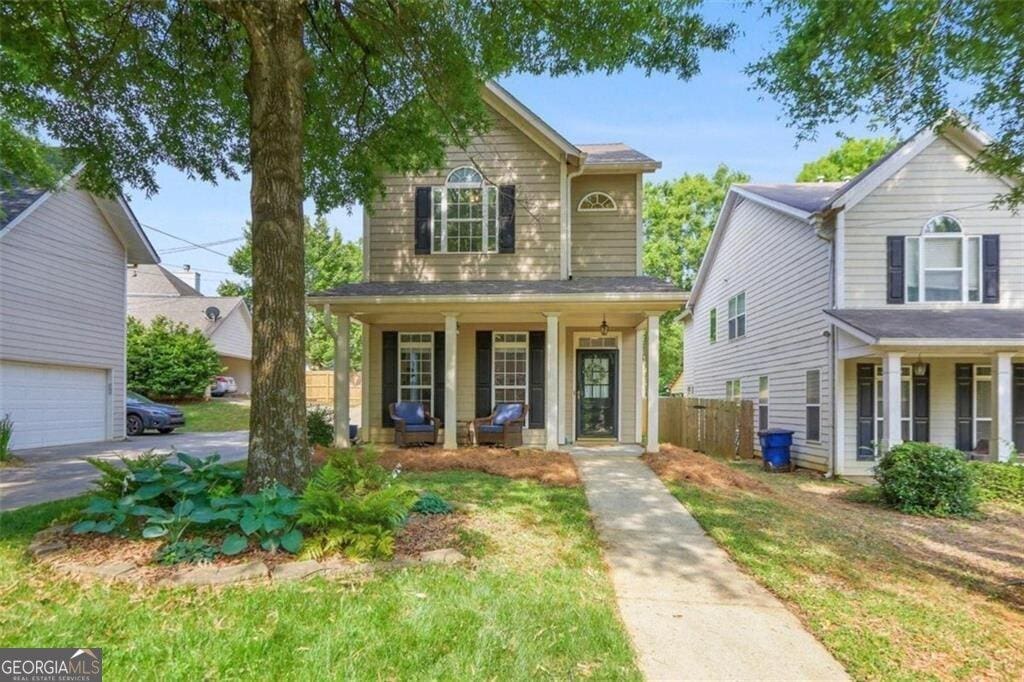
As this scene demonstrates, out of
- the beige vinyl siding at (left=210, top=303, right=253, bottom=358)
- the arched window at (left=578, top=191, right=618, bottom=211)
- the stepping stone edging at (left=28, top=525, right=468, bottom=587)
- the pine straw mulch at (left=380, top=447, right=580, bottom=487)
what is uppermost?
the arched window at (left=578, top=191, right=618, bottom=211)

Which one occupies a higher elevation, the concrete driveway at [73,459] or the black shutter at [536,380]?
the black shutter at [536,380]

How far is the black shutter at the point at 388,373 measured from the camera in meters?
11.4

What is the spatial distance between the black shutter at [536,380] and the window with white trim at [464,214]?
2100 millimetres

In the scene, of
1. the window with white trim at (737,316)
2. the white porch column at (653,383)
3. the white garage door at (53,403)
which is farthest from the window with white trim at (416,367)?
the window with white trim at (737,316)

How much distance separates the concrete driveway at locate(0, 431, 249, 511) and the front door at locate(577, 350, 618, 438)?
6790 mm

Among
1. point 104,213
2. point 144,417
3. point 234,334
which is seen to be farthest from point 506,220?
point 234,334

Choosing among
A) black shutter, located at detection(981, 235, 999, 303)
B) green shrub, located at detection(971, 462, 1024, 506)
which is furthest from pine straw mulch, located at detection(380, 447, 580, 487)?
black shutter, located at detection(981, 235, 999, 303)

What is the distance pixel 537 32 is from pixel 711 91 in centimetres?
292

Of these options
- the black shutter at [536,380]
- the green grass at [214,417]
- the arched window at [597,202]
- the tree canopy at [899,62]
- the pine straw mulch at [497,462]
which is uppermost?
the arched window at [597,202]

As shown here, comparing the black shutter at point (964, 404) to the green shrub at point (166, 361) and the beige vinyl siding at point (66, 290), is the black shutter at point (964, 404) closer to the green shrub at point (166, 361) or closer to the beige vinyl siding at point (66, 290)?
the beige vinyl siding at point (66, 290)

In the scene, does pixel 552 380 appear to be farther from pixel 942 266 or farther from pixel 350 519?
pixel 942 266

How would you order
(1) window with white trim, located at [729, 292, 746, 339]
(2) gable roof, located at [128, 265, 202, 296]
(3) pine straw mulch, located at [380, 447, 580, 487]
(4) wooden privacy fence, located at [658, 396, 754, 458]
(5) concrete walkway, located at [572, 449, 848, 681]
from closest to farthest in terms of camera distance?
(5) concrete walkway, located at [572, 449, 848, 681], (3) pine straw mulch, located at [380, 447, 580, 487], (4) wooden privacy fence, located at [658, 396, 754, 458], (1) window with white trim, located at [729, 292, 746, 339], (2) gable roof, located at [128, 265, 202, 296]

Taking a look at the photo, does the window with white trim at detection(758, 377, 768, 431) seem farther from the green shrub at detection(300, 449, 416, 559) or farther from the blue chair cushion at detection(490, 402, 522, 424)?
the green shrub at detection(300, 449, 416, 559)

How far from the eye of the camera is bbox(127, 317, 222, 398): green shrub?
1989cm
